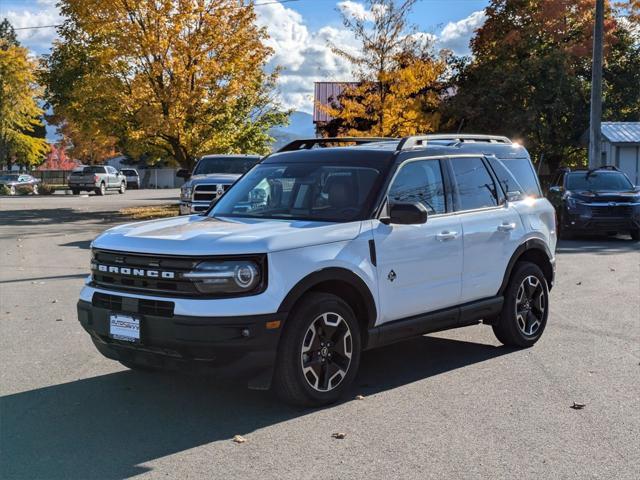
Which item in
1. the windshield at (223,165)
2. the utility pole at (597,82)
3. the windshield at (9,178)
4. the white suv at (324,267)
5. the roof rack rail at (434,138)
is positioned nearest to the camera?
the white suv at (324,267)

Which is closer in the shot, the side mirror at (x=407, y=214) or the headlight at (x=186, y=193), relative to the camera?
the side mirror at (x=407, y=214)

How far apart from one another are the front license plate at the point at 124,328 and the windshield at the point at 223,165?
13.7 meters

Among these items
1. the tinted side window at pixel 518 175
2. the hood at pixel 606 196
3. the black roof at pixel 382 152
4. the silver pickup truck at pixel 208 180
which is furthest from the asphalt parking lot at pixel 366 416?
the hood at pixel 606 196

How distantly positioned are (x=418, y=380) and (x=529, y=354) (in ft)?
4.73

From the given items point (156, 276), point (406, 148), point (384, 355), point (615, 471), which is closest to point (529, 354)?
point (384, 355)

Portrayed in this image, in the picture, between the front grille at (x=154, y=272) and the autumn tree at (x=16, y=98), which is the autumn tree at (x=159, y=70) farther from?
the autumn tree at (x=16, y=98)

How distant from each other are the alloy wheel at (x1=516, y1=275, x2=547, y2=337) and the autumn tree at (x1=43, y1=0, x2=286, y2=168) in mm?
19346

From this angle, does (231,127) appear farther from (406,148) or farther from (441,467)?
(441,467)

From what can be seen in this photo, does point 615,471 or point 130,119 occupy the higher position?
point 130,119

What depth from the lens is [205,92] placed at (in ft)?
83.6

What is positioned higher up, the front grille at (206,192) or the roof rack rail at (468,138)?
the roof rack rail at (468,138)

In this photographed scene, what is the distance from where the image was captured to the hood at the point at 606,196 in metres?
17.7

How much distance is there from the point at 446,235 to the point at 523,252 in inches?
52.7

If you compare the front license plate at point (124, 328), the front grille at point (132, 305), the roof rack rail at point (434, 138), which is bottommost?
the front license plate at point (124, 328)
